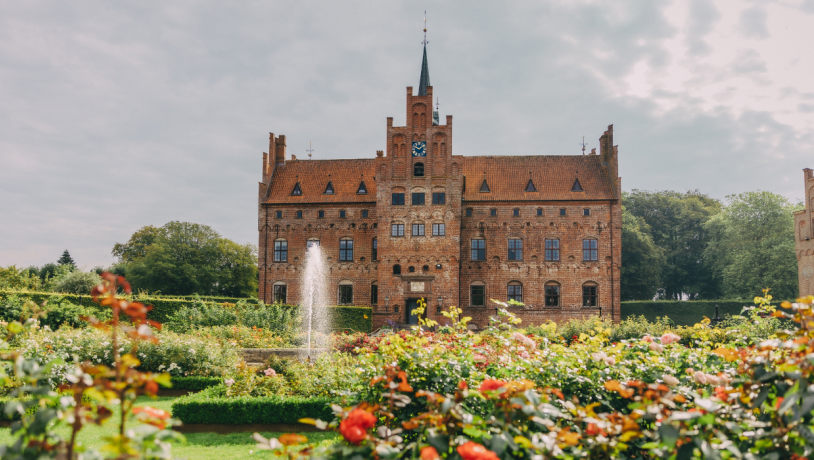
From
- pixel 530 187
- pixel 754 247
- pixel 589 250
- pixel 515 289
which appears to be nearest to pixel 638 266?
pixel 754 247

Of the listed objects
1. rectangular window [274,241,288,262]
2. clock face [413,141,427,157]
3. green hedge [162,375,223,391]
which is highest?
clock face [413,141,427,157]

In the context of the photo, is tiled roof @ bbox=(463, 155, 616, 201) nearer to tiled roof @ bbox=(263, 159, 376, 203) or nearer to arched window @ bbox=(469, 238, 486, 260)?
arched window @ bbox=(469, 238, 486, 260)

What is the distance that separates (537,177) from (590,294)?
8196 millimetres

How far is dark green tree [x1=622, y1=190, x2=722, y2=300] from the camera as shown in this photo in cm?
4594

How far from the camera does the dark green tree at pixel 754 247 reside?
117ft

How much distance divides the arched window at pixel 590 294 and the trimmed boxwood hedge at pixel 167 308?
13.1 metres

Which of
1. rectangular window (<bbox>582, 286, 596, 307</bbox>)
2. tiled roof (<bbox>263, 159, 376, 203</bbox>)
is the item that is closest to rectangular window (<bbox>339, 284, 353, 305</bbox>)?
tiled roof (<bbox>263, 159, 376, 203</bbox>)

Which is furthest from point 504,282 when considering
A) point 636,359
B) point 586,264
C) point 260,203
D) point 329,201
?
point 636,359

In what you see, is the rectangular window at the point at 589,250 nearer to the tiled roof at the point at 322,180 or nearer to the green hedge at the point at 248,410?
the tiled roof at the point at 322,180

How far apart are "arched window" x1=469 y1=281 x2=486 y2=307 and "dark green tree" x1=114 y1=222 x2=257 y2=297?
27069 mm

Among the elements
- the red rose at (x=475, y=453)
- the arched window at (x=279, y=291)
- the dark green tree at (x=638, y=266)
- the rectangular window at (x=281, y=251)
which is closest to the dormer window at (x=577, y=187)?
the dark green tree at (x=638, y=266)

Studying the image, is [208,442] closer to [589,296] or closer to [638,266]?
[589,296]

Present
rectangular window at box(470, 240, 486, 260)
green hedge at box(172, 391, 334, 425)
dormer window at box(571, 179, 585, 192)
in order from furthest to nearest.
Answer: dormer window at box(571, 179, 585, 192)
rectangular window at box(470, 240, 486, 260)
green hedge at box(172, 391, 334, 425)

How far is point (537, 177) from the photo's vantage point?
32156 millimetres
